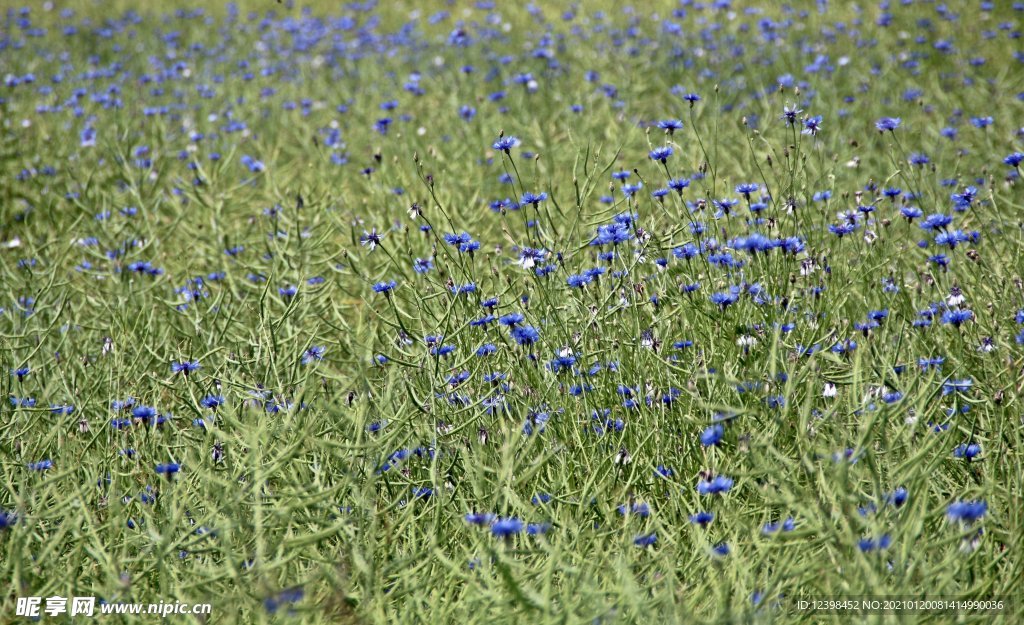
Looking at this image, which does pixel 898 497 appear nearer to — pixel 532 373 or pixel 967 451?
pixel 967 451

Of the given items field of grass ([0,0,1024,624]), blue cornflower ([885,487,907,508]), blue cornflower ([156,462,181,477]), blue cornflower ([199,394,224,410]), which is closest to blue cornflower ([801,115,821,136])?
field of grass ([0,0,1024,624])

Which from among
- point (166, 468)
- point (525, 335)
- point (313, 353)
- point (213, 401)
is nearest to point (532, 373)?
point (525, 335)

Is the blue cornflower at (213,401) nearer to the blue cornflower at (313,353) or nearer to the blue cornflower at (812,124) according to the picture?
the blue cornflower at (313,353)

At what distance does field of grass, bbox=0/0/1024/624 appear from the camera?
69.3 inches

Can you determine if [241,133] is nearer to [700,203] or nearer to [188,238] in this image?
[188,238]

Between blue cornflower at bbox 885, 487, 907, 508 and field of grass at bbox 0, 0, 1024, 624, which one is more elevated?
blue cornflower at bbox 885, 487, 907, 508

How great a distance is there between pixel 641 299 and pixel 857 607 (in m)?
1.25

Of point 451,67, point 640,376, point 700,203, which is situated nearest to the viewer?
point 640,376

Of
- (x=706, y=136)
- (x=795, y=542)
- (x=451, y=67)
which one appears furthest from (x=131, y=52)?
(x=795, y=542)

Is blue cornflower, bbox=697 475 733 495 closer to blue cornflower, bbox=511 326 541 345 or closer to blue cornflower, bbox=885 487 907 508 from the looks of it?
blue cornflower, bbox=885 487 907 508

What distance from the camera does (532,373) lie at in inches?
101

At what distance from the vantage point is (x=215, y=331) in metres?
2.93

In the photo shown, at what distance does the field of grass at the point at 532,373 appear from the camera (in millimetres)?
1761

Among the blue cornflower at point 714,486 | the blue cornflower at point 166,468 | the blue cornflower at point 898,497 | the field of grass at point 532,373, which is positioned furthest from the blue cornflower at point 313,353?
the blue cornflower at point 898,497
